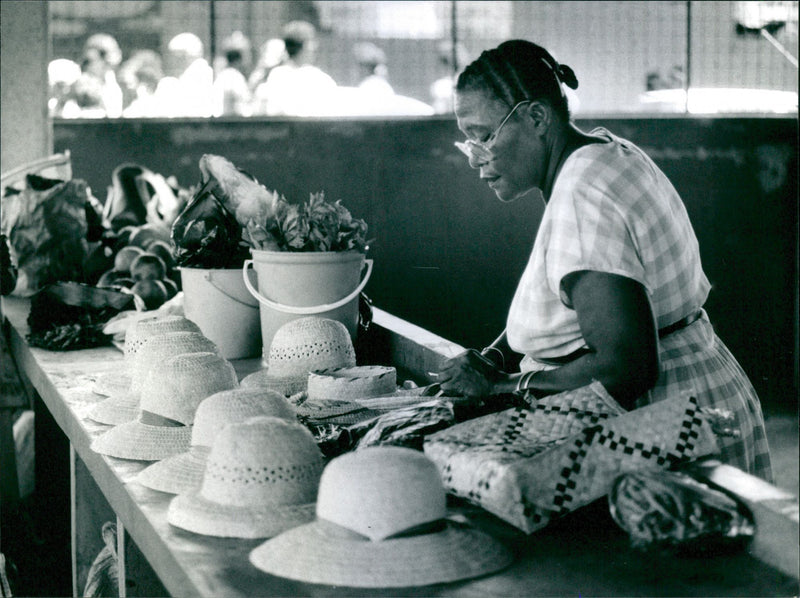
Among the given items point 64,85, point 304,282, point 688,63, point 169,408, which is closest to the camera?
point 169,408

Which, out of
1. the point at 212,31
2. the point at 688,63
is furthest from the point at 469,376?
the point at 688,63

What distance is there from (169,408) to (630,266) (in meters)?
0.78

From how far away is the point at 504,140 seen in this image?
1.92 m

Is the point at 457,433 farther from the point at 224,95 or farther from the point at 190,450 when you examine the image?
the point at 224,95

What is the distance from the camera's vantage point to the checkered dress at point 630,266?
1714mm

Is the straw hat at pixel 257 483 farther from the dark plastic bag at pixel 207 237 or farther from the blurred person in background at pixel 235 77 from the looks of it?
the blurred person in background at pixel 235 77

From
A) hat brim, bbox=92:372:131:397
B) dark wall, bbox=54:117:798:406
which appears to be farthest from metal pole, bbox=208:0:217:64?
hat brim, bbox=92:372:131:397

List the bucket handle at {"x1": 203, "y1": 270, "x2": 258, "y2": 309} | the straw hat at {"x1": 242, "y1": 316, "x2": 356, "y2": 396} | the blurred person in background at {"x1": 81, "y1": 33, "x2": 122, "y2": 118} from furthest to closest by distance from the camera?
the blurred person in background at {"x1": 81, "y1": 33, "x2": 122, "y2": 118} < the bucket handle at {"x1": 203, "y1": 270, "x2": 258, "y2": 309} < the straw hat at {"x1": 242, "y1": 316, "x2": 356, "y2": 396}

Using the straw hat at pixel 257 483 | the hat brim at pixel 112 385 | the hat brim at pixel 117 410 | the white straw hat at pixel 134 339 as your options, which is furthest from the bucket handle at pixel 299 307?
the straw hat at pixel 257 483

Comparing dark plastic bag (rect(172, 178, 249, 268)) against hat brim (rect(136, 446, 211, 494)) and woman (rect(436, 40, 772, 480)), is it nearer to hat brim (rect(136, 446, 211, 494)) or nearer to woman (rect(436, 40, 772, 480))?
woman (rect(436, 40, 772, 480))

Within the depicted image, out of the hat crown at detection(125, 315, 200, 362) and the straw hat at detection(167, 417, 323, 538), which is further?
the hat crown at detection(125, 315, 200, 362)

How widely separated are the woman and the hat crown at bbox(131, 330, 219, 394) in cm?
52

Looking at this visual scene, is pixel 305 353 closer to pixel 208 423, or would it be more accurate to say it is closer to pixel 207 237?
pixel 208 423

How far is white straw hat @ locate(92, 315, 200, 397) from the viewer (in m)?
2.21
